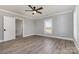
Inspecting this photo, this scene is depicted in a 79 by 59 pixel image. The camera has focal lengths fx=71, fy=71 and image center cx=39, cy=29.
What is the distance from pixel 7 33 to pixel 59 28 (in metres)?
4.57

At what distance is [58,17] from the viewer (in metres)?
6.79

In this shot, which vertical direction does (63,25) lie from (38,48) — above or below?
above

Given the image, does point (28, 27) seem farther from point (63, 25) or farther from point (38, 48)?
point (38, 48)

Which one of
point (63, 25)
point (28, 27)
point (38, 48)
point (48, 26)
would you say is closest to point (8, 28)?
point (28, 27)

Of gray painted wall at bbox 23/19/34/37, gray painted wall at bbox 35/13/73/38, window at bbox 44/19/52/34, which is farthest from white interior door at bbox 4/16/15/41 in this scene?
gray painted wall at bbox 35/13/73/38

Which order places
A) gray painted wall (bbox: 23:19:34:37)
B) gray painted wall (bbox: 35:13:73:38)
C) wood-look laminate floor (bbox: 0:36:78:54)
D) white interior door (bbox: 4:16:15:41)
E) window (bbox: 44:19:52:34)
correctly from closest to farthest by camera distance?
wood-look laminate floor (bbox: 0:36:78:54) → white interior door (bbox: 4:16:15:41) → gray painted wall (bbox: 35:13:73:38) → window (bbox: 44:19:52:34) → gray painted wall (bbox: 23:19:34:37)

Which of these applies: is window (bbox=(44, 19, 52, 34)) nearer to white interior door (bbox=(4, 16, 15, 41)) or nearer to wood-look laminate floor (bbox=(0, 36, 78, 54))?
wood-look laminate floor (bbox=(0, 36, 78, 54))

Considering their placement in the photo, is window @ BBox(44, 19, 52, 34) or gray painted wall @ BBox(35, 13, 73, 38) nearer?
gray painted wall @ BBox(35, 13, 73, 38)

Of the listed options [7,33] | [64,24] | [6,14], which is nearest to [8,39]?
[7,33]

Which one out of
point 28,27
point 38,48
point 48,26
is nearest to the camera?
point 38,48

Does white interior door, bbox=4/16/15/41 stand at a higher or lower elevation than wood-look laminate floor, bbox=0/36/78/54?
higher

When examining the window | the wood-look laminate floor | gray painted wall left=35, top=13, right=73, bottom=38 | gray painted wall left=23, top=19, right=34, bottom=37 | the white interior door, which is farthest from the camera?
gray painted wall left=23, top=19, right=34, bottom=37

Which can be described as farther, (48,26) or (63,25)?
(48,26)
